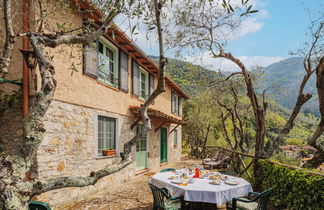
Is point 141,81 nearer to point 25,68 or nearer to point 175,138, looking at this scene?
point 25,68

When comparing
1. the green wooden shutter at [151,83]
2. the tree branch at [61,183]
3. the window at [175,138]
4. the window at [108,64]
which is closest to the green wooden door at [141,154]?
the green wooden shutter at [151,83]

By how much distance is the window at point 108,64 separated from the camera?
637 centimetres

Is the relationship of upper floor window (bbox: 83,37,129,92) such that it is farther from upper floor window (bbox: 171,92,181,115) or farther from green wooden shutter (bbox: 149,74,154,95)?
upper floor window (bbox: 171,92,181,115)

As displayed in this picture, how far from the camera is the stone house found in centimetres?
423

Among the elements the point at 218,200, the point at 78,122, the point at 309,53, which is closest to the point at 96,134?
the point at 78,122

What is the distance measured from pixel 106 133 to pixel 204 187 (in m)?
3.85

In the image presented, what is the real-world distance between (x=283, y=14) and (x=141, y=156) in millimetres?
7038

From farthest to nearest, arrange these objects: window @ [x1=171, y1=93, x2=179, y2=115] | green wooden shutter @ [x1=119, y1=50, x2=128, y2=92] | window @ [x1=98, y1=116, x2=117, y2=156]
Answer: window @ [x1=171, y1=93, x2=179, y2=115]
green wooden shutter @ [x1=119, y1=50, x2=128, y2=92]
window @ [x1=98, y1=116, x2=117, y2=156]

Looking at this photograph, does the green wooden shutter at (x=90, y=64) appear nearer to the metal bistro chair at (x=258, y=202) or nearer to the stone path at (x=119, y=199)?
the stone path at (x=119, y=199)

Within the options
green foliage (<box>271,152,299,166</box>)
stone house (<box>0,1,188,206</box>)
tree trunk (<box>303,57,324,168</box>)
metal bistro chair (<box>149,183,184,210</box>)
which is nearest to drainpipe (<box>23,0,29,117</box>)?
stone house (<box>0,1,188,206</box>)

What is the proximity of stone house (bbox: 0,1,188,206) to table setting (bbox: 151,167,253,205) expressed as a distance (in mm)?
2157

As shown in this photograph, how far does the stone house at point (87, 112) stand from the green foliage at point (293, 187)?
4.21 metres

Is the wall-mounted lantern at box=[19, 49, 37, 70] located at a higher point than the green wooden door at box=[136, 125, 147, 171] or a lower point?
higher

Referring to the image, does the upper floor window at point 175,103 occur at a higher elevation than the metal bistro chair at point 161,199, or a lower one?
higher
